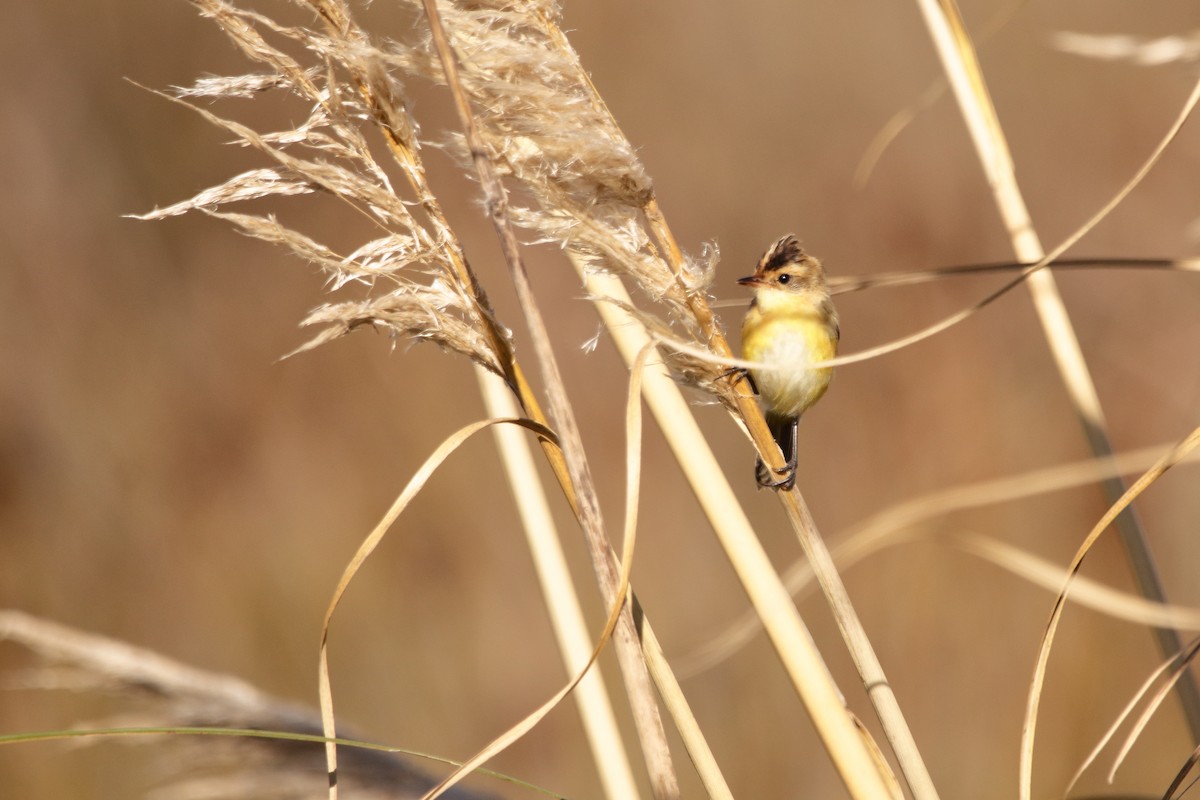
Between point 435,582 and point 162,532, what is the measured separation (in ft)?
3.86

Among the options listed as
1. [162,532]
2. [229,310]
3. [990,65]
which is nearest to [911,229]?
[990,65]

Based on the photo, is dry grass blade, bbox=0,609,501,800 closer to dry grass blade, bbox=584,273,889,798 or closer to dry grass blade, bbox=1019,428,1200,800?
dry grass blade, bbox=584,273,889,798

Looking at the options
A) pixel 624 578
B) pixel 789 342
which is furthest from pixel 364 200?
pixel 789 342

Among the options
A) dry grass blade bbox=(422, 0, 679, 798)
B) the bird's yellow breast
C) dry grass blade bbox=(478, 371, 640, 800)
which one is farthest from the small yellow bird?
dry grass blade bbox=(422, 0, 679, 798)

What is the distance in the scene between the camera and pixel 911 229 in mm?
4469

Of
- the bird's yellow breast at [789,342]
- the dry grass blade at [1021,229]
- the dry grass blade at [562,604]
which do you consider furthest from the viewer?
the bird's yellow breast at [789,342]

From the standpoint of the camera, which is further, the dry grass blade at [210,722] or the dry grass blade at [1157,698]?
the dry grass blade at [210,722]

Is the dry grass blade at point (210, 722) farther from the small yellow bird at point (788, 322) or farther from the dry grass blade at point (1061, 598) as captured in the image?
the small yellow bird at point (788, 322)

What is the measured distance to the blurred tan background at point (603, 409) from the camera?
369 cm

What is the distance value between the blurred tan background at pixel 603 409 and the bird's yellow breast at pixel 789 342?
165 cm

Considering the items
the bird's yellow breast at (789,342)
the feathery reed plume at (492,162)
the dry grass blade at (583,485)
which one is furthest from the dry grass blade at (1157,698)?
the bird's yellow breast at (789,342)

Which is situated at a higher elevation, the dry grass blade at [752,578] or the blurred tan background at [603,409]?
the blurred tan background at [603,409]

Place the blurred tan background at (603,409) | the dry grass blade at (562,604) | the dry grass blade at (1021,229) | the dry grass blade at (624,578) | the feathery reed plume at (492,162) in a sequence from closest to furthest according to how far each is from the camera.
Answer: the dry grass blade at (624,578)
the feathery reed plume at (492,162)
the dry grass blade at (562,604)
the dry grass blade at (1021,229)
the blurred tan background at (603,409)

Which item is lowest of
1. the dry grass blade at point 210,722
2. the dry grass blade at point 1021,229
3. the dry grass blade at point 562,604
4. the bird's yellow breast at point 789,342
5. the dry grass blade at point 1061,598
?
the dry grass blade at point 210,722
